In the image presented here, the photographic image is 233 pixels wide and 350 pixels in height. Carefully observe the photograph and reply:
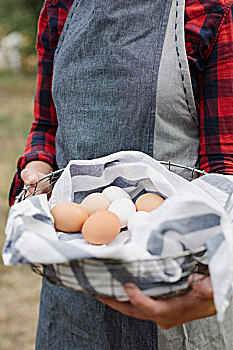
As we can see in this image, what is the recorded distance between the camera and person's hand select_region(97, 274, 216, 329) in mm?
596

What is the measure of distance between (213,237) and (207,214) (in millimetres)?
38

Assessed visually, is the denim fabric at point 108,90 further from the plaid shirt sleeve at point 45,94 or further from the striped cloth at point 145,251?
the striped cloth at point 145,251

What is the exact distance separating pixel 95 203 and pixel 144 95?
9.6 inches

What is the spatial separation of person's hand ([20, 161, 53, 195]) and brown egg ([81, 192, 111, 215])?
0.13m

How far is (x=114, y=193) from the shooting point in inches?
32.3

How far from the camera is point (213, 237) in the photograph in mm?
596

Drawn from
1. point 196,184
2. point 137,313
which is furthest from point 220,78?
point 137,313

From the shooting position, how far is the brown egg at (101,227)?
70 cm

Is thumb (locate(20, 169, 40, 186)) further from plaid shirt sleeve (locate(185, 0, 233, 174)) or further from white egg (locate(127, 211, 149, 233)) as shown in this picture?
plaid shirt sleeve (locate(185, 0, 233, 174))

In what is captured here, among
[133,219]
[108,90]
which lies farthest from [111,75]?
[133,219]

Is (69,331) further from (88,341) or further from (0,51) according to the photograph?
(0,51)

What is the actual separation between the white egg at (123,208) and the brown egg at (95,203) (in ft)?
0.06

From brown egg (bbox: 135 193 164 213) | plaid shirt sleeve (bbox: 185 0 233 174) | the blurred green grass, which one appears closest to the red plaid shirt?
plaid shirt sleeve (bbox: 185 0 233 174)

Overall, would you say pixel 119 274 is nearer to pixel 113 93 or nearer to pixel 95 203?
pixel 95 203
